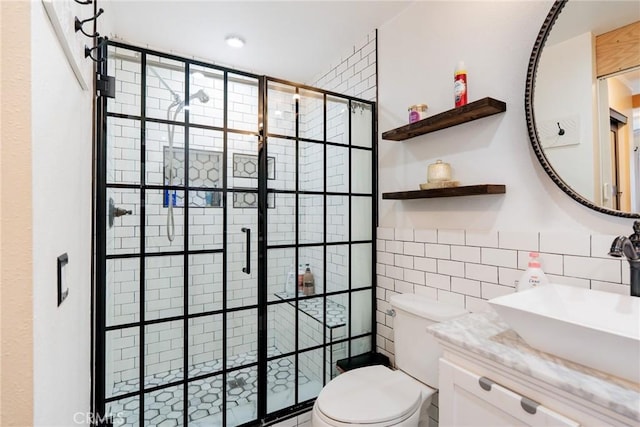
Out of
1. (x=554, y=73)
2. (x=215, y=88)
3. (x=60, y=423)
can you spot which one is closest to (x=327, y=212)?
(x=215, y=88)

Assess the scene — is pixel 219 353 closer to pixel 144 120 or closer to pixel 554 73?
pixel 144 120

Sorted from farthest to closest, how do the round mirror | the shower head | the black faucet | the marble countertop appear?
the shower head → the round mirror → the black faucet → the marble countertop

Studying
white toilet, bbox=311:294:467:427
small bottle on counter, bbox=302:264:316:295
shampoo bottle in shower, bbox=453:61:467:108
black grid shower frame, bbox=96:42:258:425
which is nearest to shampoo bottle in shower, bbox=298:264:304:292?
small bottle on counter, bbox=302:264:316:295

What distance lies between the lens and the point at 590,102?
1.17 meters

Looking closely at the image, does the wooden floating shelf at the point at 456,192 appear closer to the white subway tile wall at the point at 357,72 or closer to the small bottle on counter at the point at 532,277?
the small bottle on counter at the point at 532,277

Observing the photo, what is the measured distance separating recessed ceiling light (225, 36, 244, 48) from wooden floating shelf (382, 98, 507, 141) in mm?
1363

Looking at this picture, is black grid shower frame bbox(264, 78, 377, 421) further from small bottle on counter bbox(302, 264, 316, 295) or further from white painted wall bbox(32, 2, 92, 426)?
white painted wall bbox(32, 2, 92, 426)

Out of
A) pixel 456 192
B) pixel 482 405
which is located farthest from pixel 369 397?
pixel 456 192

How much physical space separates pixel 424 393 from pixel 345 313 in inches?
28.4

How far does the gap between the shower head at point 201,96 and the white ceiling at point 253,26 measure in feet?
2.22

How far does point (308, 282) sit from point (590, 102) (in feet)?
5.26

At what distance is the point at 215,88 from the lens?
1654 millimetres

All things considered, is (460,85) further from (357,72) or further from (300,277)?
(300,277)

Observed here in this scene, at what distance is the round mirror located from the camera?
1.10 metres
